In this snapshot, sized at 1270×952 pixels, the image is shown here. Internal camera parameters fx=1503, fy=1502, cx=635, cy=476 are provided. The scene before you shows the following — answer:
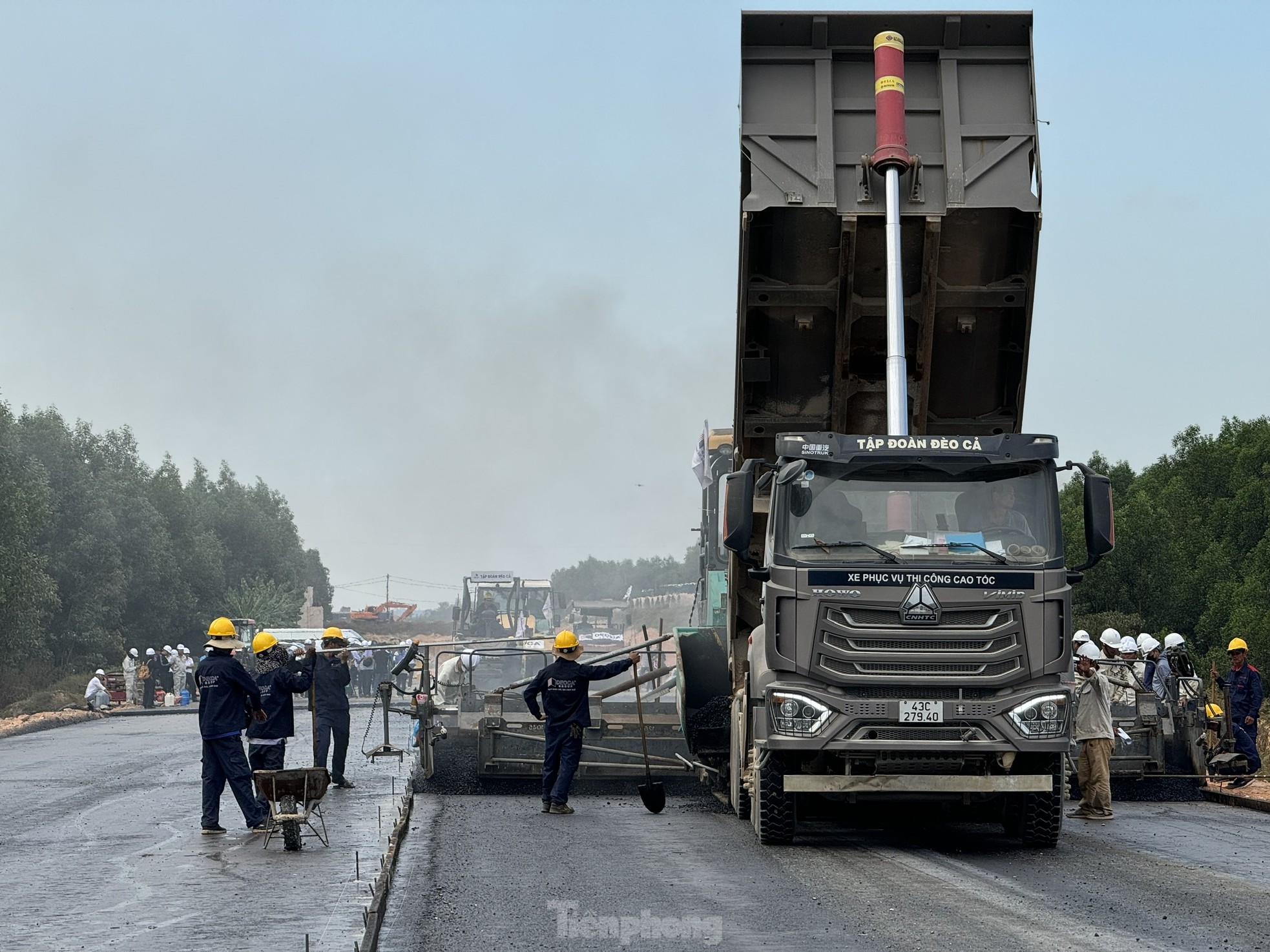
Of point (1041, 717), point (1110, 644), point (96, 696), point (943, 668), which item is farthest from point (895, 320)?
point (96, 696)

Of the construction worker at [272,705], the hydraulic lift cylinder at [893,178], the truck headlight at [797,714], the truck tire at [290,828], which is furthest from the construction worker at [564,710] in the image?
the hydraulic lift cylinder at [893,178]

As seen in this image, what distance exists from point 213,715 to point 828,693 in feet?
16.0

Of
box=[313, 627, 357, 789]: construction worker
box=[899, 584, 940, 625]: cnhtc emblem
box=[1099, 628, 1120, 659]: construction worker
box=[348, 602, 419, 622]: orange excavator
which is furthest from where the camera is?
box=[348, 602, 419, 622]: orange excavator

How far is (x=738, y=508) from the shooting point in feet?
33.9

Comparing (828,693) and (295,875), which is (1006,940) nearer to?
(828,693)

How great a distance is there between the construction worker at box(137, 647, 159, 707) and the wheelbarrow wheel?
33012mm

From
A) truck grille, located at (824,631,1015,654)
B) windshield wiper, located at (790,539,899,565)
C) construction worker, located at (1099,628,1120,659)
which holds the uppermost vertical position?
windshield wiper, located at (790,539,899,565)

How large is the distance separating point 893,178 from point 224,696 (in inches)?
259

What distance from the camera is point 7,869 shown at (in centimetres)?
1000

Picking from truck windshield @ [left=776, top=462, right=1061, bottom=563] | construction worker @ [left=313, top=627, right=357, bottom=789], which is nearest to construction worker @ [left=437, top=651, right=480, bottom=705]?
construction worker @ [left=313, top=627, right=357, bottom=789]

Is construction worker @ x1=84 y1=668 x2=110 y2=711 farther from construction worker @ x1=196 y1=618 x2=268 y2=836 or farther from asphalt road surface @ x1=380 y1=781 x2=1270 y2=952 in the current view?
construction worker @ x1=196 y1=618 x2=268 y2=836

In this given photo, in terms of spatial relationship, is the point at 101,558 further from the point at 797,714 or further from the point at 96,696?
the point at 797,714

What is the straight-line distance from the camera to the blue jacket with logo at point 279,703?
483 inches

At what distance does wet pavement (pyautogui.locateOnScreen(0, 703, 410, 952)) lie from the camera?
24.4 feet
